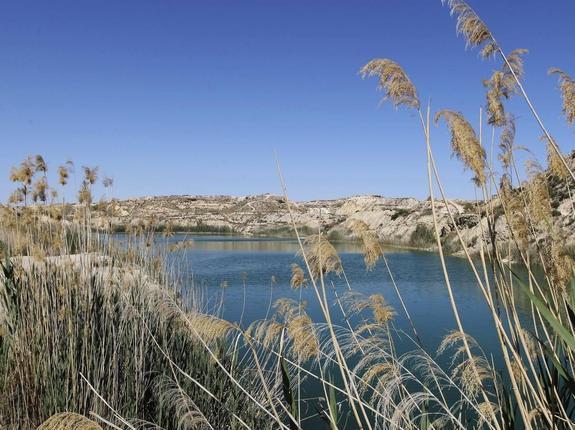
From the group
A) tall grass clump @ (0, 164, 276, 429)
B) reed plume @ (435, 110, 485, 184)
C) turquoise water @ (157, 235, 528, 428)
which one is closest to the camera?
reed plume @ (435, 110, 485, 184)

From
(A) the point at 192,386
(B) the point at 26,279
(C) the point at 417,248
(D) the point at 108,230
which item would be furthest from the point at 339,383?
(C) the point at 417,248

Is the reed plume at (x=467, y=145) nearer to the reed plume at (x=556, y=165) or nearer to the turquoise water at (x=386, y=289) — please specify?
the reed plume at (x=556, y=165)

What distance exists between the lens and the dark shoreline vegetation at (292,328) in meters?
1.99

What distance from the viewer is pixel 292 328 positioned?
256 centimetres

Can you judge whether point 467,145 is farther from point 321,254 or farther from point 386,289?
point 386,289

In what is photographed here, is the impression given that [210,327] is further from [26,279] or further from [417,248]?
[417,248]

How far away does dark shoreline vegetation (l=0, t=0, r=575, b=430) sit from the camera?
1.99m

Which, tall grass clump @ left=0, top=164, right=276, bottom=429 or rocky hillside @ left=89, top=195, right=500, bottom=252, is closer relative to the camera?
rocky hillside @ left=89, top=195, right=500, bottom=252

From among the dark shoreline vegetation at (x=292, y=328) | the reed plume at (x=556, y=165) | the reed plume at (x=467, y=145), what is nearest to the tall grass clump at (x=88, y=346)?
the dark shoreline vegetation at (x=292, y=328)

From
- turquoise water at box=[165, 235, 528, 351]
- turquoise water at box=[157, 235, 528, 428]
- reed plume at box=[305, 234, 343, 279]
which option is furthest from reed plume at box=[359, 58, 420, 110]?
turquoise water at box=[165, 235, 528, 351]

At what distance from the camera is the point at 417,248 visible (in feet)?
125

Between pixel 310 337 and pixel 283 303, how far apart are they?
1.81 ft

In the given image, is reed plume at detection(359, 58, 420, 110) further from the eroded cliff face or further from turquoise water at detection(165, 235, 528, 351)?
turquoise water at detection(165, 235, 528, 351)

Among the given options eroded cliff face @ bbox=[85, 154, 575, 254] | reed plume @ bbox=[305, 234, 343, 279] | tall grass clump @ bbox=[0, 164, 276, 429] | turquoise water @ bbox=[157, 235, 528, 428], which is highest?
eroded cliff face @ bbox=[85, 154, 575, 254]
